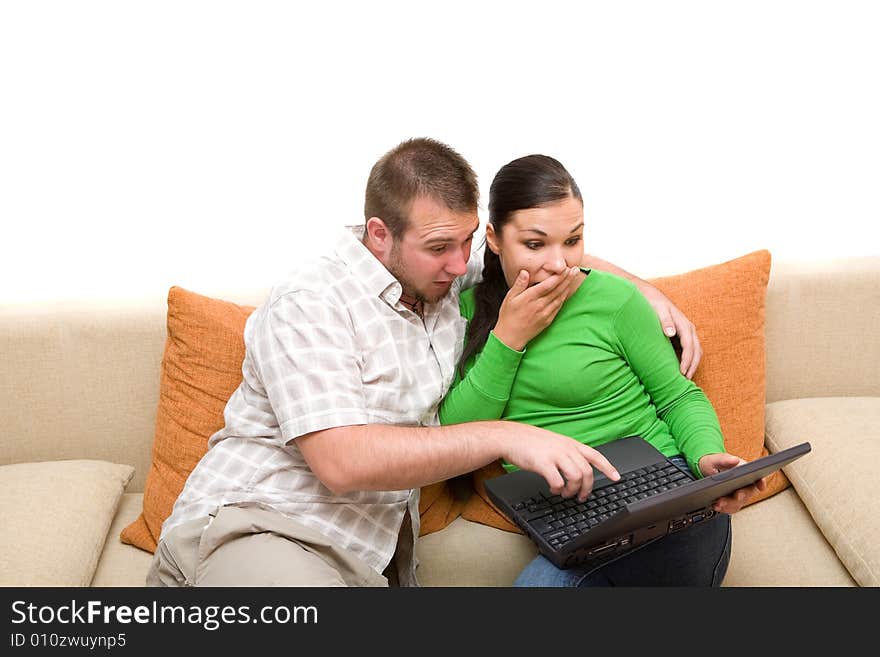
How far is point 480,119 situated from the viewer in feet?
7.04

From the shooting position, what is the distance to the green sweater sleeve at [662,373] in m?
1.69

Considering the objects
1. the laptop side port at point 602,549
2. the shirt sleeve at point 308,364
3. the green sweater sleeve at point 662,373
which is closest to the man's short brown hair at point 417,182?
the shirt sleeve at point 308,364

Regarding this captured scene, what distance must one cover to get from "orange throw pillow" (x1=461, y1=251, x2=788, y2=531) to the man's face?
0.46m

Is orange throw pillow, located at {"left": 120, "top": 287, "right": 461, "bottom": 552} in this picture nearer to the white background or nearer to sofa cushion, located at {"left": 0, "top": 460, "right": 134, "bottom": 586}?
sofa cushion, located at {"left": 0, "top": 460, "right": 134, "bottom": 586}

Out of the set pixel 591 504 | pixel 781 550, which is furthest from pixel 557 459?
pixel 781 550

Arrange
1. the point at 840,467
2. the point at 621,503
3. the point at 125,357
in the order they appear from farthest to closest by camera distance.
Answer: the point at 125,357, the point at 840,467, the point at 621,503

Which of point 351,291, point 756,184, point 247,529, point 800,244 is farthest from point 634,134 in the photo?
point 247,529

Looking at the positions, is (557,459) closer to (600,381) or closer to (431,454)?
(431,454)

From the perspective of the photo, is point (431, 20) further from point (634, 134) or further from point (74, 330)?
point (74, 330)

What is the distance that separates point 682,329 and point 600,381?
0.23 metres

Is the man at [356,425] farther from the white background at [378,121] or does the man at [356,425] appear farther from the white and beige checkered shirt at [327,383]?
the white background at [378,121]

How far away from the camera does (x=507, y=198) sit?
166cm

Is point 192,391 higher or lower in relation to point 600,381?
lower

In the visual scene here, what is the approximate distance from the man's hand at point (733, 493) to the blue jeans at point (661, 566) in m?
0.09
